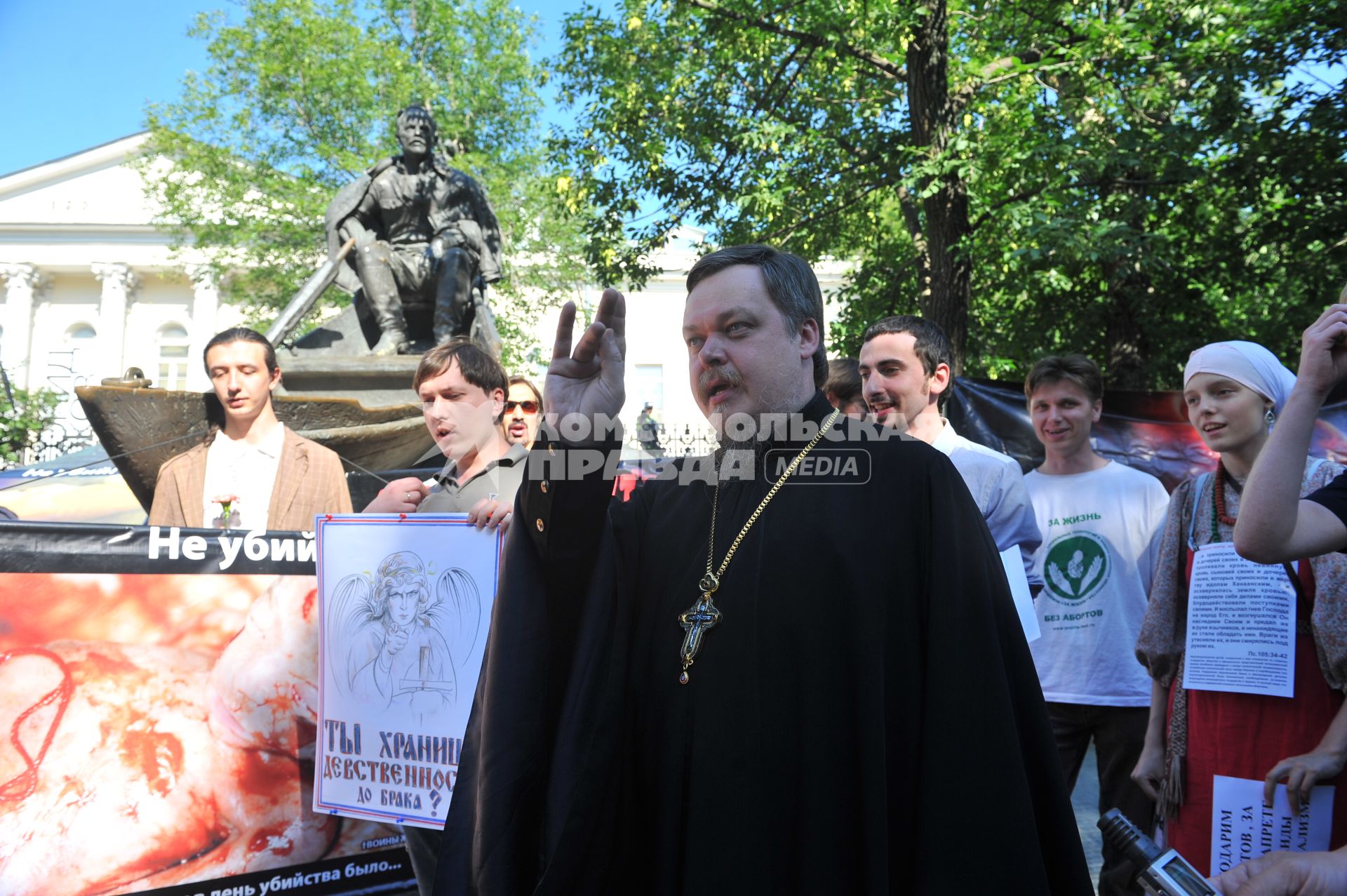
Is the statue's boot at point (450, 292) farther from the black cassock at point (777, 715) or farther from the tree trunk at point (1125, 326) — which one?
the tree trunk at point (1125, 326)

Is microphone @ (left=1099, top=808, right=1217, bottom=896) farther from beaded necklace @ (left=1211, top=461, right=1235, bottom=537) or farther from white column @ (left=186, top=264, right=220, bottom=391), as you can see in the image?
white column @ (left=186, top=264, right=220, bottom=391)

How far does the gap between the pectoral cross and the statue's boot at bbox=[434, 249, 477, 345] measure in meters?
6.13

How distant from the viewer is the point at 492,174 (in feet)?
92.5

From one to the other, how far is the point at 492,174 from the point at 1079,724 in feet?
87.2

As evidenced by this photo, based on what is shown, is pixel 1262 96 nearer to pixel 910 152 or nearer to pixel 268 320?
pixel 910 152

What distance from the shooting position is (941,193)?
448 inches

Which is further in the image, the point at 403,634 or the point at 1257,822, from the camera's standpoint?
the point at 403,634

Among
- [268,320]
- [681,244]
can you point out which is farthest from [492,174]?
[681,244]

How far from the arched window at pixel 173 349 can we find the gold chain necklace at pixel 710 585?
4712 cm

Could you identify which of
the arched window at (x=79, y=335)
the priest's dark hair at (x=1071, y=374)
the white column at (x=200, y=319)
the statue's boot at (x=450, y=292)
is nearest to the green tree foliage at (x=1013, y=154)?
the statue's boot at (x=450, y=292)

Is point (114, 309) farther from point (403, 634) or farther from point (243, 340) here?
point (403, 634)

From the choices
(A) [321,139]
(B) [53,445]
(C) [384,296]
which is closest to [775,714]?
(C) [384,296]

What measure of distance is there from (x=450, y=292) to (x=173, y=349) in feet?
141

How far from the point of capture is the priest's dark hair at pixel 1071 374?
171 inches
